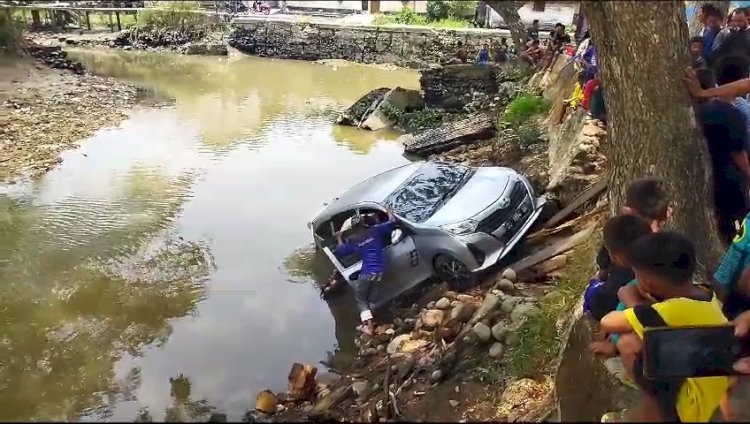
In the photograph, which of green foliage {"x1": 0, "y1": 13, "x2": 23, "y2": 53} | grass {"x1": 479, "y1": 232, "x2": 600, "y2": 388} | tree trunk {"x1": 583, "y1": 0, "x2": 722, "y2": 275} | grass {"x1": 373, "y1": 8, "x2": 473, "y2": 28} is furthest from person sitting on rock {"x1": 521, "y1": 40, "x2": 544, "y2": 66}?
green foliage {"x1": 0, "y1": 13, "x2": 23, "y2": 53}

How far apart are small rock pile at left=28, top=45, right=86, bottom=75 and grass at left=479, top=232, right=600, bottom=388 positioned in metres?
→ 27.2

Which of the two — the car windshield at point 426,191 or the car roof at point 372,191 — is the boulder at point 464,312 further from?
the car roof at point 372,191

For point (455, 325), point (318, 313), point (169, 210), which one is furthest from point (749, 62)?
point (169, 210)

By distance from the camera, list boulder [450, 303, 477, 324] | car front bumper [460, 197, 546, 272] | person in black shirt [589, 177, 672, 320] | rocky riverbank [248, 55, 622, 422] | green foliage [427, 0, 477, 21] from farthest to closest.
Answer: green foliage [427, 0, 477, 21], car front bumper [460, 197, 546, 272], boulder [450, 303, 477, 324], rocky riverbank [248, 55, 622, 422], person in black shirt [589, 177, 672, 320]

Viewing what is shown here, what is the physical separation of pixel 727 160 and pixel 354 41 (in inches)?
1219

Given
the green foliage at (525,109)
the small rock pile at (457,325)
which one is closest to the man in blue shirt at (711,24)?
the small rock pile at (457,325)

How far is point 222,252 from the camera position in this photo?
11.1 meters

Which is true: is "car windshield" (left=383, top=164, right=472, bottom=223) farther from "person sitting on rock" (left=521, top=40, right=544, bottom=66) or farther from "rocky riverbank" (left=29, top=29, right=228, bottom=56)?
"rocky riverbank" (left=29, top=29, right=228, bottom=56)

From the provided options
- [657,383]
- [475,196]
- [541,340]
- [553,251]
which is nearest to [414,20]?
[475,196]

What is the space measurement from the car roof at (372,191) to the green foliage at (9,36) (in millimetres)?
23112

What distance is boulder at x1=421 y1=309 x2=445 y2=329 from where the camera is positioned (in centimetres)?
743

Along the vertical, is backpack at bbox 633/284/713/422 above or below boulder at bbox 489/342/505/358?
above

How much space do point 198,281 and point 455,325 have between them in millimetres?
4660

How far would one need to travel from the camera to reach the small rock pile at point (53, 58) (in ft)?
95.5
